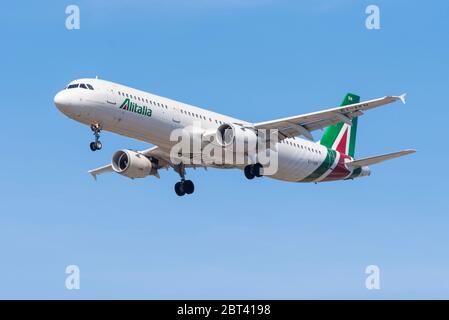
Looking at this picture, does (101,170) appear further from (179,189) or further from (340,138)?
(340,138)

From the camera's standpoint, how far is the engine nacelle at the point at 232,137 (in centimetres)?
5497

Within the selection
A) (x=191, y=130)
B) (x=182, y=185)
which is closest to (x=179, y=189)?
(x=182, y=185)

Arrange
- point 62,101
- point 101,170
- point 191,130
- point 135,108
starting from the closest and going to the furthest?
1. point 62,101
2. point 135,108
3. point 191,130
4. point 101,170

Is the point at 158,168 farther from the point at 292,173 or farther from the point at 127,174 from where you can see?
the point at 292,173

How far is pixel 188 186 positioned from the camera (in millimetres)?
60500

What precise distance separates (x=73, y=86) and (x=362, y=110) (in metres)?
14.6

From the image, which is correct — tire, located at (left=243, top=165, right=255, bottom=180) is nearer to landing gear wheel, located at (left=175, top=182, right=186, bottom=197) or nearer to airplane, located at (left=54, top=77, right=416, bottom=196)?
airplane, located at (left=54, top=77, right=416, bottom=196)

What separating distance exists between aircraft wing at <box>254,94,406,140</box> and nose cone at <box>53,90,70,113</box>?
34.6 ft

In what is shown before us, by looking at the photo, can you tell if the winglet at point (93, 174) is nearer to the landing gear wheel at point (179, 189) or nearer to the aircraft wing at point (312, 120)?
the landing gear wheel at point (179, 189)

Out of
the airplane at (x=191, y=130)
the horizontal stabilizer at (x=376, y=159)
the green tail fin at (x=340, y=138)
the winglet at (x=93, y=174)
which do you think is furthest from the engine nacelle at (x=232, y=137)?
the winglet at (x=93, y=174)

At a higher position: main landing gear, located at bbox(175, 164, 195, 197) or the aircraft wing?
the aircraft wing

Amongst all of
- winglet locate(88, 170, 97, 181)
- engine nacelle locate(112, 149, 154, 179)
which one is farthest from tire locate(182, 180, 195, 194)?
winglet locate(88, 170, 97, 181)

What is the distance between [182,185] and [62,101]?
36.4 feet

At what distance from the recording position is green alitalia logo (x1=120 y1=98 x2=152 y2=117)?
5238 cm
